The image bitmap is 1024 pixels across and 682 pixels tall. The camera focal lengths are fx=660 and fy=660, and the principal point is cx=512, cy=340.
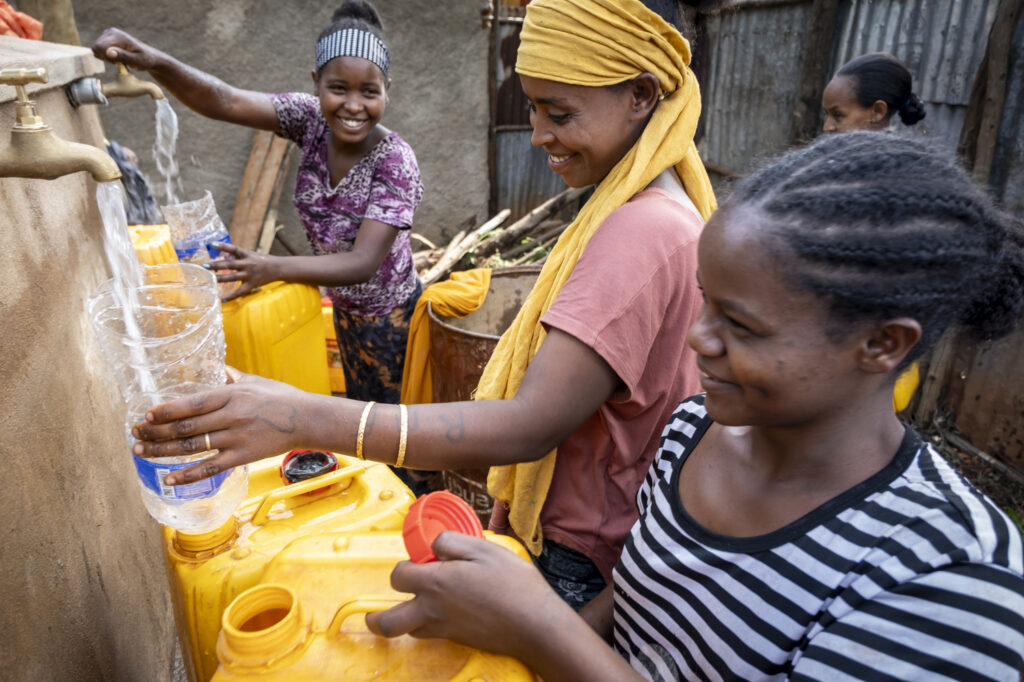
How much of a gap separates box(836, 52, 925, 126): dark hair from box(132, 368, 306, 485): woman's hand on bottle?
3.77 metres

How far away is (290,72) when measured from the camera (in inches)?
225

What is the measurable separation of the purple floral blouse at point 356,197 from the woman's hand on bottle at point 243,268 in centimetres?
38

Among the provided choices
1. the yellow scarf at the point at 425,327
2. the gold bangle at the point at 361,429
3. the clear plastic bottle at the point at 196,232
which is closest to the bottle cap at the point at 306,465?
the gold bangle at the point at 361,429

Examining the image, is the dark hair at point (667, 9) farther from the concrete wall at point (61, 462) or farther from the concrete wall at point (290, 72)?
the concrete wall at point (290, 72)

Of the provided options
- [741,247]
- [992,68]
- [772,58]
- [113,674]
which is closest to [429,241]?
[772,58]

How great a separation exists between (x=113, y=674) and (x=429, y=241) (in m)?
5.50

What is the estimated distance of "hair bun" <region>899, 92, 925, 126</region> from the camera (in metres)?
3.78

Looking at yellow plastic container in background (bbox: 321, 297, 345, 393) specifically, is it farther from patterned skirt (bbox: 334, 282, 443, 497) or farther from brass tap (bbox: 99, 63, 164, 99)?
brass tap (bbox: 99, 63, 164, 99)

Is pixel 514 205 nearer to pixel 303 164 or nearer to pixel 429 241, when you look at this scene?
pixel 429 241

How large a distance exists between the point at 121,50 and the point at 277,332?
4.36 feet

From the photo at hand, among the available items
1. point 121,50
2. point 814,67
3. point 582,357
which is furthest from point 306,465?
point 814,67

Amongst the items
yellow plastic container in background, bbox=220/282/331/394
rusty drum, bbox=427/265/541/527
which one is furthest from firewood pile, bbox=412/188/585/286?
yellow plastic container in background, bbox=220/282/331/394

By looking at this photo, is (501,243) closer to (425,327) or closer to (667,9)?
(425,327)

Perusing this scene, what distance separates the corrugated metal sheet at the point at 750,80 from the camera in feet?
17.5
